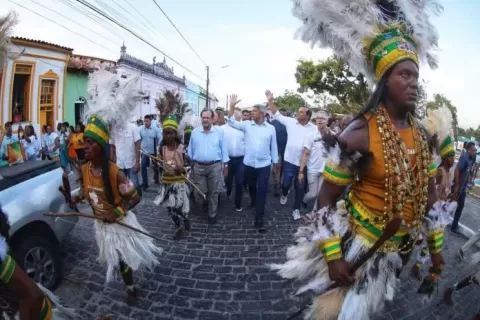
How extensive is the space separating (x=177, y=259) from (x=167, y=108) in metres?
6.18

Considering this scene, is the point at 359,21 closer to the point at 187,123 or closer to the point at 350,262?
the point at 350,262

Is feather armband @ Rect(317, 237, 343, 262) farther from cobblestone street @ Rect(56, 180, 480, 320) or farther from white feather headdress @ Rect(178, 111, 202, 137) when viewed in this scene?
A: white feather headdress @ Rect(178, 111, 202, 137)

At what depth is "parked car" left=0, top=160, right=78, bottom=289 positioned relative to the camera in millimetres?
3377

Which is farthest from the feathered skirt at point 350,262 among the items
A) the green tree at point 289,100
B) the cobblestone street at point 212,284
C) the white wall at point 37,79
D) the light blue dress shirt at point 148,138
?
the green tree at point 289,100

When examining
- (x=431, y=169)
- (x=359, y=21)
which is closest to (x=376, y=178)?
(x=431, y=169)

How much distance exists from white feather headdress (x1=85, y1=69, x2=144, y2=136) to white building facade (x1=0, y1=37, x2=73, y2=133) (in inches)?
463

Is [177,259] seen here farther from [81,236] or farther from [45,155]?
[45,155]

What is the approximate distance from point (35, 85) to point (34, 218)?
14586 millimetres

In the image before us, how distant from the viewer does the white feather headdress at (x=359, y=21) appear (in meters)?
2.08

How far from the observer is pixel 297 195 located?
6727 mm

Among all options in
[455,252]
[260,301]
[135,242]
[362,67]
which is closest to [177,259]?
[135,242]

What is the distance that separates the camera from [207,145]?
245 inches

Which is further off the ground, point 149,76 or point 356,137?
point 149,76

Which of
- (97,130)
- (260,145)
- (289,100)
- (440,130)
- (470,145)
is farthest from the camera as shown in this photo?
(289,100)
